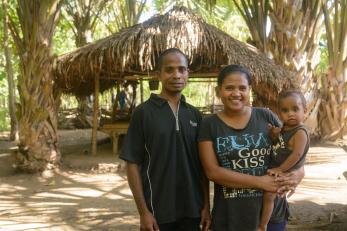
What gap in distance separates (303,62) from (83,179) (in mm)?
5675

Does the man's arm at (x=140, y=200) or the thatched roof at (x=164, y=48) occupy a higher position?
the thatched roof at (x=164, y=48)

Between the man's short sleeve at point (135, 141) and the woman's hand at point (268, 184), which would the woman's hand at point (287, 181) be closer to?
the woman's hand at point (268, 184)

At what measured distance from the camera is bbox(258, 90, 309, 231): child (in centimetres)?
206

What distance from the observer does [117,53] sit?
317 inches

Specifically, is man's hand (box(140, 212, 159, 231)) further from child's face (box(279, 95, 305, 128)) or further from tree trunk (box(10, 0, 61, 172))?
tree trunk (box(10, 0, 61, 172))

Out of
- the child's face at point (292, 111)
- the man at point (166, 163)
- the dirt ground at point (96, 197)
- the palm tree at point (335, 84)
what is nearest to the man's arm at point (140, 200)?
the man at point (166, 163)

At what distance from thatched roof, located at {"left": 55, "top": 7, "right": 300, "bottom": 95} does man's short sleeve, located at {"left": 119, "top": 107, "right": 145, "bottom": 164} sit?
19.1 feet

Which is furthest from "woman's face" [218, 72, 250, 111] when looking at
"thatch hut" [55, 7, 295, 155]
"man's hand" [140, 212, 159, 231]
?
"thatch hut" [55, 7, 295, 155]

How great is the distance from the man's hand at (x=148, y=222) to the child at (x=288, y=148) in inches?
20.1

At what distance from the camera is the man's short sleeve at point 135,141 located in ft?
6.94

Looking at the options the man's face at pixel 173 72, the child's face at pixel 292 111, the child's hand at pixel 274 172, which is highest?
the man's face at pixel 173 72

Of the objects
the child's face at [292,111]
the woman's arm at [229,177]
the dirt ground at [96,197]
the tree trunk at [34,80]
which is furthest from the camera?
the tree trunk at [34,80]

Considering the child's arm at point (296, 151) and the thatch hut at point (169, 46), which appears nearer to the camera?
the child's arm at point (296, 151)

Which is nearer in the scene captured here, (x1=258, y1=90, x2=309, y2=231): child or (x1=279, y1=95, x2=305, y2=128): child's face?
(x1=258, y1=90, x2=309, y2=231): child
